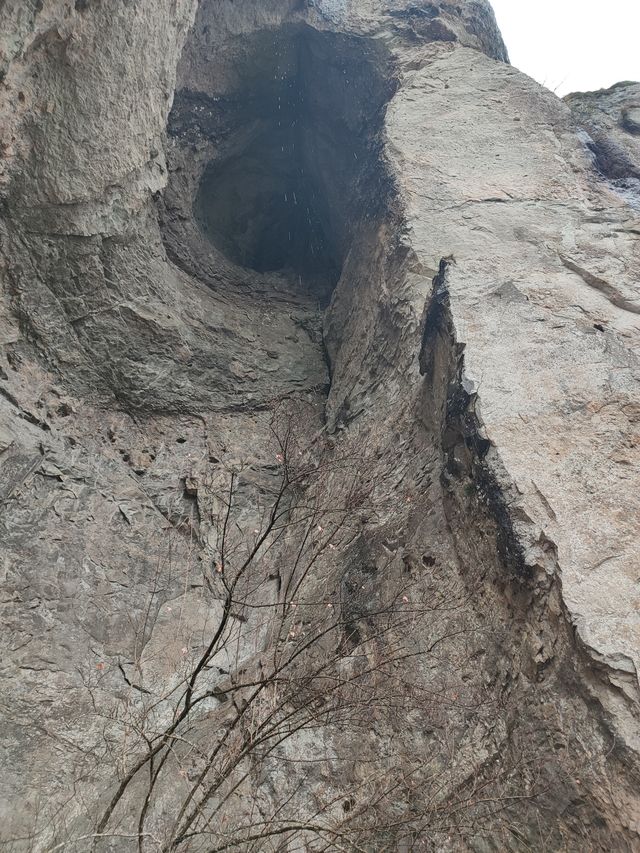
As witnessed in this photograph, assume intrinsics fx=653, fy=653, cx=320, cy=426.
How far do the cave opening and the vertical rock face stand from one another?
7 centimetres

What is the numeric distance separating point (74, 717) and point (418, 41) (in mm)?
8325

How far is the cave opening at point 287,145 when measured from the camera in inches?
323

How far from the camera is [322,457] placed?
6.01 meters

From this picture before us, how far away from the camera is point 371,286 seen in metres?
6.75

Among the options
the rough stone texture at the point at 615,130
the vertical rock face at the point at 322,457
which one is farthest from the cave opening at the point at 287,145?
the rough stone texture at the point at 615,130

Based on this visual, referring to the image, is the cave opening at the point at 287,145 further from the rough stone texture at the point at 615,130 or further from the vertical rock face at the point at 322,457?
the rough stone texture at the point at 615,130

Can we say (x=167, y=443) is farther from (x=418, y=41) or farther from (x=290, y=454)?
(x=418, y=41)

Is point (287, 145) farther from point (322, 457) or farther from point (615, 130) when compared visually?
point (322, 457)

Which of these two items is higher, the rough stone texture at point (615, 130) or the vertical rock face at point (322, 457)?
the rough stone texture at point (615, 130)

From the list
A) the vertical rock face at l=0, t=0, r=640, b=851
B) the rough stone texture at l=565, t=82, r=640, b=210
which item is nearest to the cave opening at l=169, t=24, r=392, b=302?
the vertical rock face at l=0, t=0, r=640, b=851

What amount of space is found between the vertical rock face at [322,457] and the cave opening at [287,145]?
0.07 metres

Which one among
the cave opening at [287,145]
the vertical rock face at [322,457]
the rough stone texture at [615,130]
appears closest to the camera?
the vertical rock face at [322,457]

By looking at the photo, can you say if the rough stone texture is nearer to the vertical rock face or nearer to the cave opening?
the vertical rock face

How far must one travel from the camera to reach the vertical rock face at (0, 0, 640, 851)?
10.6 ft
